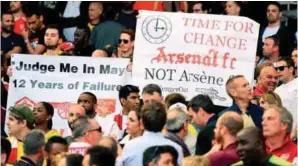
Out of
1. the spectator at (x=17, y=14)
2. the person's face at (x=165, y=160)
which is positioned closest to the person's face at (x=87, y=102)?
the person's face at (x=165, y=160)

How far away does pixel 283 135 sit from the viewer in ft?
39.3

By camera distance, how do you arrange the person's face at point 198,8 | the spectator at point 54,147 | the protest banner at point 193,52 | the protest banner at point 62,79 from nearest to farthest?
the spectator at point 54,147 → the protest banner at point 193,52 → the protest banner at point 62,79 → the person's face at point 198,8

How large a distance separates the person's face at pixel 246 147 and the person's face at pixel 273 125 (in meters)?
1.02

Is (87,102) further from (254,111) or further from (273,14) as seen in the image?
(273,14)

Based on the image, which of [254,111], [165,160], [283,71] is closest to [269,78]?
[283,71]

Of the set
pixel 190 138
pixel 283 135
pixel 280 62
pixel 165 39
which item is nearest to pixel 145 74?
pixel 165 39

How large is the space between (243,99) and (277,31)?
13.3ft

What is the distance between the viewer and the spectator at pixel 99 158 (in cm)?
1013

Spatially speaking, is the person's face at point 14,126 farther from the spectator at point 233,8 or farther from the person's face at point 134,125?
the spectator at point 233,8

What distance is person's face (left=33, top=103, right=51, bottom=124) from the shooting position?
46.8 ft

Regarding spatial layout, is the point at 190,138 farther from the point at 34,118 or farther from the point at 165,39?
Answer: the point at 165,39

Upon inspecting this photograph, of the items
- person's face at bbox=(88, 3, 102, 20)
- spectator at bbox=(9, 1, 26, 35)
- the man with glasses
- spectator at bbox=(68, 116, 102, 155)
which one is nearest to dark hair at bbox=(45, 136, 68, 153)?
spectator at bbox=(68, 116, 102, 155)

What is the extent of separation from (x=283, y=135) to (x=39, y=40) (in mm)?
7218

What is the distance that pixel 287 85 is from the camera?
14672 mm
